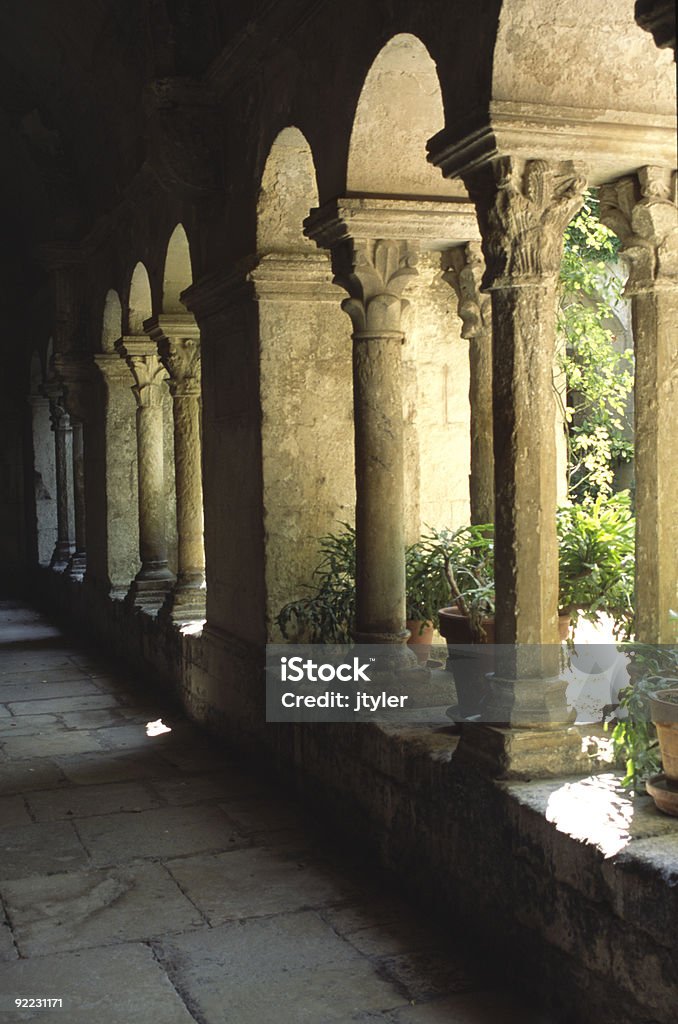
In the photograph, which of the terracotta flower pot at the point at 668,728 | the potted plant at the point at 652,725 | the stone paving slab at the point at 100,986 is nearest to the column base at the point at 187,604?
the stone paving slab at the point at 100,986

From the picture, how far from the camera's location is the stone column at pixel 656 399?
133 inches

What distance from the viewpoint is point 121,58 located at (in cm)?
739

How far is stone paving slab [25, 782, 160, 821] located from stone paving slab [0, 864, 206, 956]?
0.75m

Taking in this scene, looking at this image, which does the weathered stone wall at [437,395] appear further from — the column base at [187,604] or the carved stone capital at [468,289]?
the column base at [187,604]

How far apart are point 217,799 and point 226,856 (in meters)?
0.75

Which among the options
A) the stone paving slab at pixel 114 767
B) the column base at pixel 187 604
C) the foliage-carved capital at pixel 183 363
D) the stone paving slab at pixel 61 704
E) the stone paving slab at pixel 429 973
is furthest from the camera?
the foliage-carved capital at pixel 183 363

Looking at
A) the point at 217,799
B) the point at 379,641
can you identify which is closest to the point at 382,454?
the point at 379,641

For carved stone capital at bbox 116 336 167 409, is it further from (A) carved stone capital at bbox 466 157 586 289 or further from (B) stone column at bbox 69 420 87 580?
(A) carved stone capital at bbox 466 157 586 289

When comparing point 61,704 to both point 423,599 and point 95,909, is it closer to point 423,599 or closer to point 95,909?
point 423,599

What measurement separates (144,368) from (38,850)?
4.82 m

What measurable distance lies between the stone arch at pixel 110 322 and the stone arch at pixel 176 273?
2212 mm

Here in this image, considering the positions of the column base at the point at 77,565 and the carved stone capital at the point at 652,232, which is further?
the column base at the point at 77,565

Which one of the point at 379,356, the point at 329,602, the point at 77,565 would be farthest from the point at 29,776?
the point at 77,565

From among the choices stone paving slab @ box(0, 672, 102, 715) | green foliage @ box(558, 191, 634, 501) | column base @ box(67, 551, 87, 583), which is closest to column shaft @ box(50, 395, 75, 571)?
column base @ box(67, 551, 87, 583)
